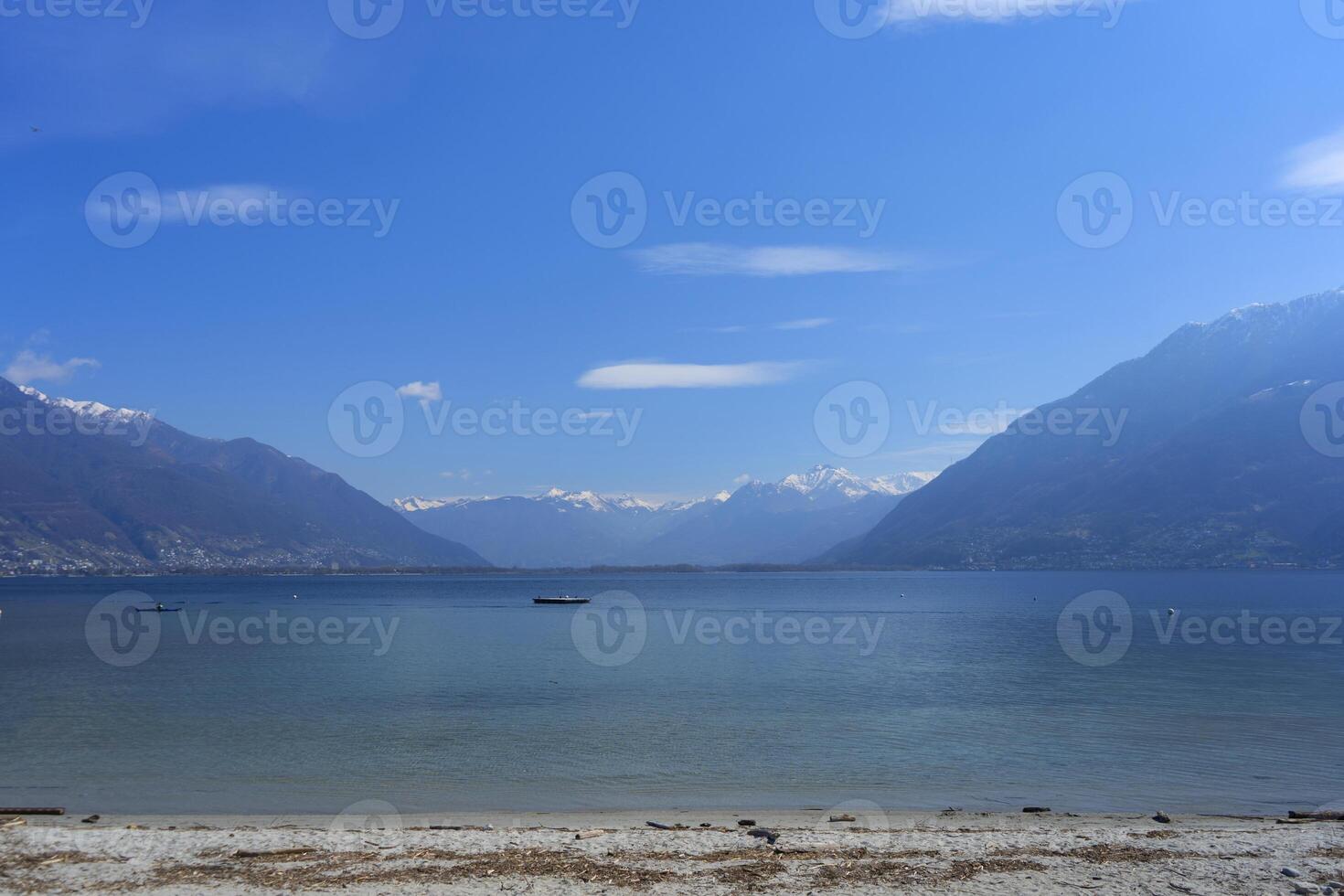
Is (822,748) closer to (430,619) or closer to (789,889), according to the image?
(789,889)

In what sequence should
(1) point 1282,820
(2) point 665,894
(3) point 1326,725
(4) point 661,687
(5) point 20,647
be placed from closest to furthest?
(2) point 665,894 < (1) point 1282,820 < (3) point 1326,725 < (4) point 661,687 < (5) point 20,647

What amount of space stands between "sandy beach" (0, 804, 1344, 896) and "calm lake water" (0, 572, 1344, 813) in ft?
12.9

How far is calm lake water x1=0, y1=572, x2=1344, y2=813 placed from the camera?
1177 inches

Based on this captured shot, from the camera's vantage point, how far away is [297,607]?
165 m

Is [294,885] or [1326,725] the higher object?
[294,885]

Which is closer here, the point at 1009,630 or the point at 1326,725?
the point at 1326,725

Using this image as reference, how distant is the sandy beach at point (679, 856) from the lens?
59.5 feet

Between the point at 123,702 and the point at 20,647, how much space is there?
1833 inches

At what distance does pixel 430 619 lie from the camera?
12825cm

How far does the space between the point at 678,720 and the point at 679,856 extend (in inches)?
922

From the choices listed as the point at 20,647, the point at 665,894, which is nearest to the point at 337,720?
the point at 665,894

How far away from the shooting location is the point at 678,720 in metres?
43.5

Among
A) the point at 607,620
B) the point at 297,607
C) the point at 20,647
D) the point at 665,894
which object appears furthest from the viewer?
the point at 297,607

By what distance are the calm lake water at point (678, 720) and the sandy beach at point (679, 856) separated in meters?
3.94
